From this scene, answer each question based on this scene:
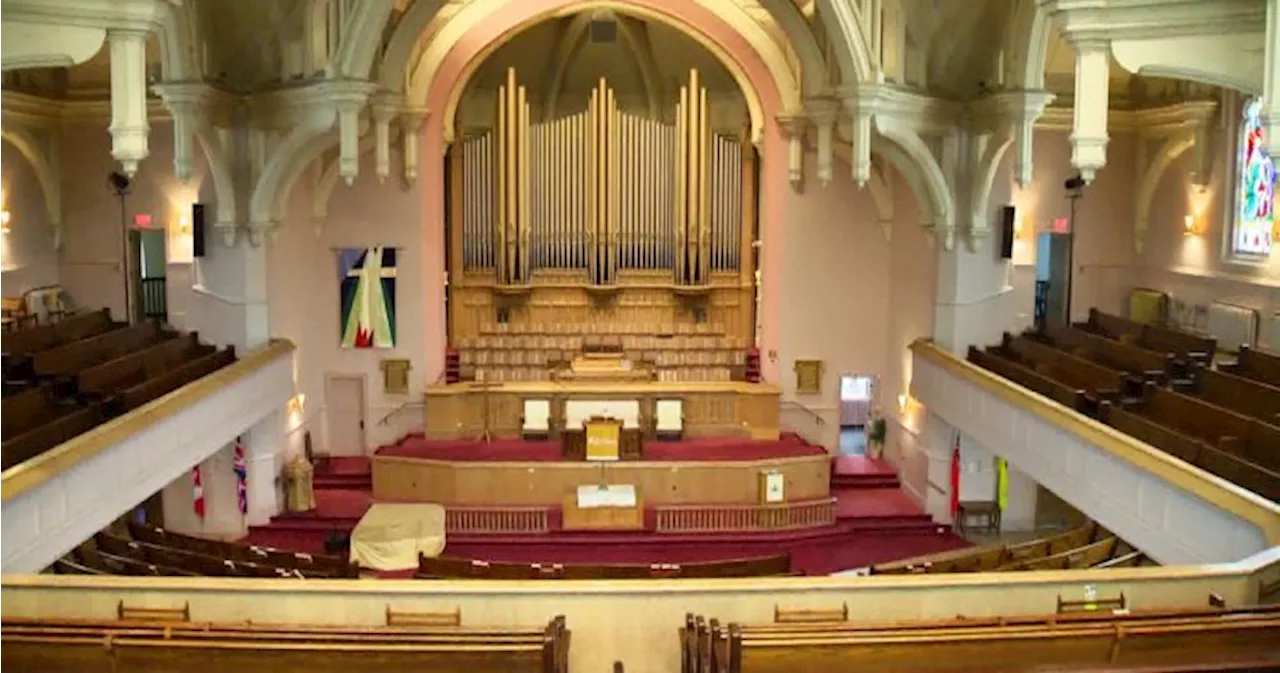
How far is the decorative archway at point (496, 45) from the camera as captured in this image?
1878 centimetres

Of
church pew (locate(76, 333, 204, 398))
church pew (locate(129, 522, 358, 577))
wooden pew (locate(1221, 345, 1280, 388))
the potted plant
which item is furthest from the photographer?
the potted plant

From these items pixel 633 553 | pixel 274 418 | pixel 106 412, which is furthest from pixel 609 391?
pixel 106 412

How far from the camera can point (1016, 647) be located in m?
6.45

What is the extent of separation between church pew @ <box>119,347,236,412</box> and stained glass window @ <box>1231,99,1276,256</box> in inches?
515

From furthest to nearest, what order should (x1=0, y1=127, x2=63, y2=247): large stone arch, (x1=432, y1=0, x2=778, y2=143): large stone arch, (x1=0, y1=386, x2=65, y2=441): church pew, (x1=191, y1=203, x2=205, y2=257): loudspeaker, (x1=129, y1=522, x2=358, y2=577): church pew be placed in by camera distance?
(x1=432, y1=0, x2=778, y2=143): large stone arch < (x1=0, y1=127, x2=63, y2=247): large stone arch < (x1=191, y1=203, x2=205, y2=257): loudspeaker < (x1=129, y1=522, x2=358, y2=577): church pew < (x1=0, y1=386, x2=65, y2=441): church pew

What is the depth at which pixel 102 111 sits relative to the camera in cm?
1808

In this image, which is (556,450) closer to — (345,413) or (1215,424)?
(345,413)

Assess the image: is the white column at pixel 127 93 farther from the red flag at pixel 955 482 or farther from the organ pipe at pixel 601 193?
the red flag at pixel 955 482

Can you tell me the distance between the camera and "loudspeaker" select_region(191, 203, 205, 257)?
53.0 feet

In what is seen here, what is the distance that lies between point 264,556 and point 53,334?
5736 mm

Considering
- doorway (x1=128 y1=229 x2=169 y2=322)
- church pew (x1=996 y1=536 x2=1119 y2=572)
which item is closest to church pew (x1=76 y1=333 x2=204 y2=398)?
doorway (x1=128 y1=229 x2=169 y2=322)

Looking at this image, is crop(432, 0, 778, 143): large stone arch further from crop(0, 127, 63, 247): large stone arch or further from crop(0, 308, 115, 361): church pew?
crop(0, 308, 115, 361): church pew

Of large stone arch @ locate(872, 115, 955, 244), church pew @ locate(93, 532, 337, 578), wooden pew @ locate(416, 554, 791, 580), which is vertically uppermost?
large stone arch @ locate(872, 115, 955, 244)

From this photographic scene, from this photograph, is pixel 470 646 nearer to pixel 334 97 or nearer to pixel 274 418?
pixel 334 97
